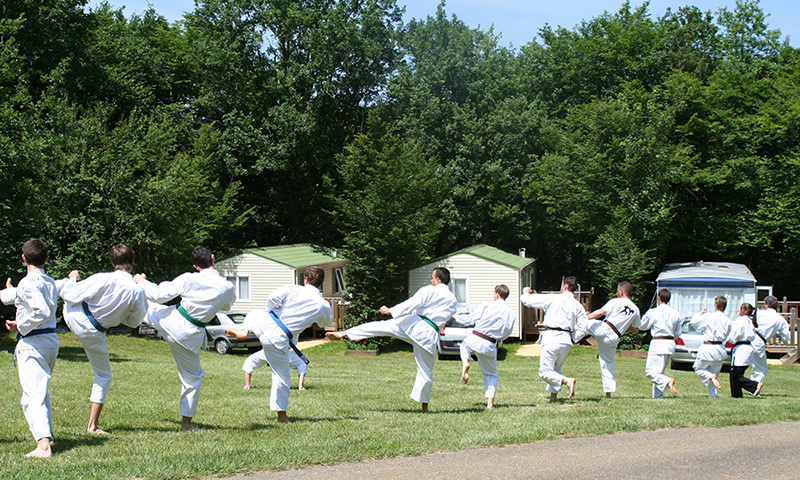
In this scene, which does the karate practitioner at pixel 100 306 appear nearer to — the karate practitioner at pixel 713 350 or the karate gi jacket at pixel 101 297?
the karate gi jacket at pixel 101 297

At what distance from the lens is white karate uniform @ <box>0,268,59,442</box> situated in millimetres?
6238

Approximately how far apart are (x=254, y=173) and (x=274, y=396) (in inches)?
1080

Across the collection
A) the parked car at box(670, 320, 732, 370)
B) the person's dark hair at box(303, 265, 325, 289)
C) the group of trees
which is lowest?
the parked car at box(670, 320, 732, 370)

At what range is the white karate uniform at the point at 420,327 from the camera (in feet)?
30.5

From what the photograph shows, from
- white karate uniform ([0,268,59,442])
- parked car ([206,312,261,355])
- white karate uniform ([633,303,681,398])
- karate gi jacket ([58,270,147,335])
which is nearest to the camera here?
white karate uniform ([0,268,59,442])

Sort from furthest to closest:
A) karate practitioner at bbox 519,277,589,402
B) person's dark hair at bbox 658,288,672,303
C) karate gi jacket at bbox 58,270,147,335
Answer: person's dark hair at bbox 658,288,672,303 → karate practitioner at bbox 519,277,589,402 → karate gi jacket at bbox 58,270,147,335

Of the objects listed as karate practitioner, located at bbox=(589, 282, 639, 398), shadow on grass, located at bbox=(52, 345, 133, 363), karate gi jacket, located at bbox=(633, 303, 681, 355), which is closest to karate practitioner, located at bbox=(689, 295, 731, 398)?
karate gi jacket, located at bbox=(633, 303, 681, 355)

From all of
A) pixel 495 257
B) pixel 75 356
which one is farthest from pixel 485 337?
pixel 495 257

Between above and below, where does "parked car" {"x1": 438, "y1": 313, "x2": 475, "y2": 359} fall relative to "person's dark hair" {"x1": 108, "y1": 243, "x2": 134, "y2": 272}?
below

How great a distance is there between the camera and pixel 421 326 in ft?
30.7

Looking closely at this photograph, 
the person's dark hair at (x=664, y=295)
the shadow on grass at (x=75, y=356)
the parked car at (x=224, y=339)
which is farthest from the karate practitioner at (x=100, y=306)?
the parked car at (x=224, y=339)

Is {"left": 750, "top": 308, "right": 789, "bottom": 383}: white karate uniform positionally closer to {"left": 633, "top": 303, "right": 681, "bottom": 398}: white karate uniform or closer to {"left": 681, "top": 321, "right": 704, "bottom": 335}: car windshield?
{"left": 633, "top": 303, "right": 681, "bottom": 398}: white karate uniform

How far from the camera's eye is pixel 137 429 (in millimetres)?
7508

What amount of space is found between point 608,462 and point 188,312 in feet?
15.1
